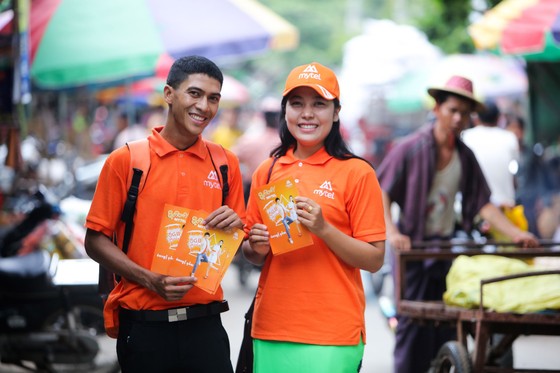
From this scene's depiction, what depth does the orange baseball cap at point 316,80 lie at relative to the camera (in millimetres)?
4324

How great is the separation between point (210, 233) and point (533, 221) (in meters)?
9.20

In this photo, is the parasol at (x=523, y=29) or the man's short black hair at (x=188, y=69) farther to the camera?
the parasol at (x=523, y=29)

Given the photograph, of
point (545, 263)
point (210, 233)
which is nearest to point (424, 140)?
point (545, 263)

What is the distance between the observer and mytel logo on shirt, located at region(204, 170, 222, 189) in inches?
169

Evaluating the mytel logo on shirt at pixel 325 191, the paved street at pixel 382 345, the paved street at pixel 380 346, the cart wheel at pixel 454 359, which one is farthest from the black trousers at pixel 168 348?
the paved street at pixel 382 345

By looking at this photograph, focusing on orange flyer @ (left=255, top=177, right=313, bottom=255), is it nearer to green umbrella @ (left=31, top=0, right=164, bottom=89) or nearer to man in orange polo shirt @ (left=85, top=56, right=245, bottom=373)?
man in orange polo shirt @ (left=85, top=56, right=245, bottom=373)

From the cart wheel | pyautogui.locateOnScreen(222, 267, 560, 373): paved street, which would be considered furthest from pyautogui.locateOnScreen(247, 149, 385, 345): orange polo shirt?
pyautogui.locateOnScreen(222, 267, 560, 373): paved street

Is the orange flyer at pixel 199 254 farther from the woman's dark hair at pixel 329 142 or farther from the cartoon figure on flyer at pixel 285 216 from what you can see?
the woman's dark hair at pixel 329 142

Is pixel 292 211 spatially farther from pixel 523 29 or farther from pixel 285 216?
pixel 523 29

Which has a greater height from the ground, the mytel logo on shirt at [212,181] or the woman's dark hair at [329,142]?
the woman's dark hair at [329,142]

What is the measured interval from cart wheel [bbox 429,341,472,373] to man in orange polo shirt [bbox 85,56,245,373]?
190 cm

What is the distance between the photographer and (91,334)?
7562mm

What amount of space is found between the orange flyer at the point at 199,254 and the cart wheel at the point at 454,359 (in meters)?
2.14

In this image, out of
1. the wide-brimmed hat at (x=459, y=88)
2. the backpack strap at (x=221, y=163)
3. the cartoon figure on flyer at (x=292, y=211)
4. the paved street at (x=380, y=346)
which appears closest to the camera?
the cartoon figure on flyer at (x=292, y=211)
